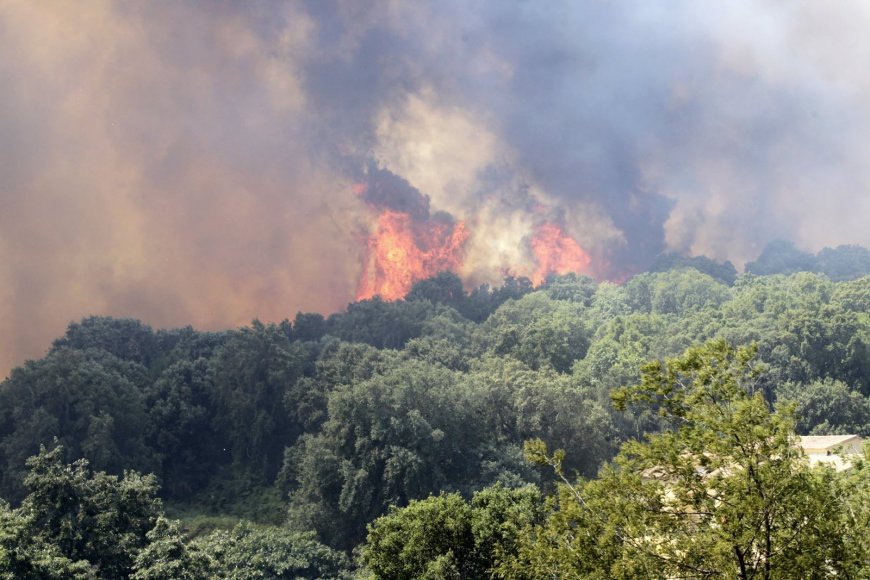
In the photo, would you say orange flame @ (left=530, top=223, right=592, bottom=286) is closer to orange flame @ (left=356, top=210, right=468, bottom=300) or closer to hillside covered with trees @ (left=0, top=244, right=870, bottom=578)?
orange flame @ (left=356, top=210, right=468, bottom=300)

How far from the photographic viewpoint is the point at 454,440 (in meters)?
58.2

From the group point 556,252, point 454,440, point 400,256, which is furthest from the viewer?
point 556,252

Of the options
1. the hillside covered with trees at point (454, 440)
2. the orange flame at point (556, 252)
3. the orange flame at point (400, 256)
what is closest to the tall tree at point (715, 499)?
the hillside covered with trees at point (454, 440)

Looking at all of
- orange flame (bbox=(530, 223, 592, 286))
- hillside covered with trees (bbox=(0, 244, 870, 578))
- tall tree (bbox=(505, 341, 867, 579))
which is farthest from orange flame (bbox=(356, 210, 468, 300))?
tall tree (bbox=(505, 341, 867, 579))

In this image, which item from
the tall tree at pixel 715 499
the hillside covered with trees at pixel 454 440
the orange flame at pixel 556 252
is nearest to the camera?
the tall tree at pixel 715 499

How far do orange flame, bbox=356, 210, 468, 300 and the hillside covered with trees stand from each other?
5.51 metres

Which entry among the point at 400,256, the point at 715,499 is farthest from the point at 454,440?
the point at 400,256

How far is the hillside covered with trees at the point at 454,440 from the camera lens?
1307cm

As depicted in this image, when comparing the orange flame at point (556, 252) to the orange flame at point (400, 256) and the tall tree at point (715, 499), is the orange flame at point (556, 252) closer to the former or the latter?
the orange flame at point (400, 256)

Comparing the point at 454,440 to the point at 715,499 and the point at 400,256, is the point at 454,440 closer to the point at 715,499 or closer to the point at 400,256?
the point at 715,499

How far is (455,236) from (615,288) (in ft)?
120

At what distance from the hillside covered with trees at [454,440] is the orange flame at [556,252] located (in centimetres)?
2891

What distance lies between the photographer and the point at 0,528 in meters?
31.2

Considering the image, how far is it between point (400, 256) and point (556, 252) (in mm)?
47565
